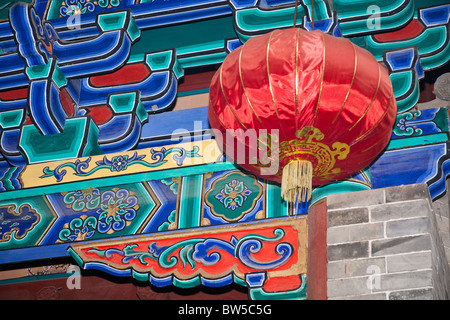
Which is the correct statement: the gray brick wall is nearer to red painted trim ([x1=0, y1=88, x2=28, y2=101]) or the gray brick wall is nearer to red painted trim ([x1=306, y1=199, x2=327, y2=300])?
red painted trim ([x1=306, y1=199, x2=327, y2=300])

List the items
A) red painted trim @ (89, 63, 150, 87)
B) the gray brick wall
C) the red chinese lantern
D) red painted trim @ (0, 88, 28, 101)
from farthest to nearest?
red painted trim @ (0, 88, 28, 101)
red painted trim @ (89, 63, 150, 87)
the gray brick wall
the red chinese lantern

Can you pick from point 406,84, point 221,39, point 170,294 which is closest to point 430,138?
point 406,84

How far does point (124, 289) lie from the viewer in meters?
6.66

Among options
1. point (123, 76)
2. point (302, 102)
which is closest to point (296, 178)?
point (302, 102)

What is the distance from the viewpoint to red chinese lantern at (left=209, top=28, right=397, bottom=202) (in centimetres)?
414

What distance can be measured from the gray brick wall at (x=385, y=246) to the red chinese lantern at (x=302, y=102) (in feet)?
0.99

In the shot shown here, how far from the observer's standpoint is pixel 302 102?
412cm

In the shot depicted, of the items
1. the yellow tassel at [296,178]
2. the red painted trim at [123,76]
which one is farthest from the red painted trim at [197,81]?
the yellow tassel at [296,178]

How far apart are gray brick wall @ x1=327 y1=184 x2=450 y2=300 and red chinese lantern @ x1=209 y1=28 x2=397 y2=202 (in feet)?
0.99

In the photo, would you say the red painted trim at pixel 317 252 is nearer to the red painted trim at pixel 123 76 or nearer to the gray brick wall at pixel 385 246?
the gray brick wall at pixel 385 246

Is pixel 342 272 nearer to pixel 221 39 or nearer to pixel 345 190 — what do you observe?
pixel 345 190

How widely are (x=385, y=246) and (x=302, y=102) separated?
0.93 m

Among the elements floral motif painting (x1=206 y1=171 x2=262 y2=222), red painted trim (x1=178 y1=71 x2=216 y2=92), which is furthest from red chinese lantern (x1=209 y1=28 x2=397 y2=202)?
red painted trim (x1=178 y1=71 x2=216 y2=92)

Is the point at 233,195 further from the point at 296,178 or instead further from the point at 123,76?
the point at 123,76
